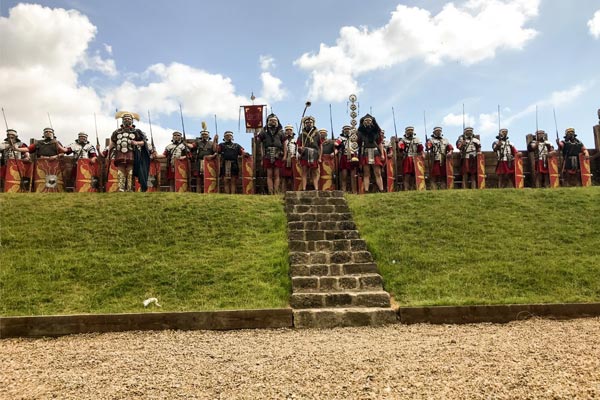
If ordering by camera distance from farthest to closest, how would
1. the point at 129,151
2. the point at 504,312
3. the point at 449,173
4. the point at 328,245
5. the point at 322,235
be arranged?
1. the point at 449,173
2. the point at 129,151
3. the point at 322,235
4. the point at 328,245
5. the point at 504,312

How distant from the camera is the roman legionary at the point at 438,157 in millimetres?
14234

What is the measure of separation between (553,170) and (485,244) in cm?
803

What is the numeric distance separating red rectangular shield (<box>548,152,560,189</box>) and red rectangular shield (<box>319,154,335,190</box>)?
7159mm

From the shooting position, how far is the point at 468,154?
46.8 feet

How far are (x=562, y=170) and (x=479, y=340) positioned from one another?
39.2 ft

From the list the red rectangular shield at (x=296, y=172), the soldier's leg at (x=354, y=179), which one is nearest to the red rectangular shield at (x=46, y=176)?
the red rectangular shield at (x=296, y=172)

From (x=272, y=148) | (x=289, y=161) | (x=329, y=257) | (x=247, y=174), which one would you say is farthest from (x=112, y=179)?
(x=329, y=257)

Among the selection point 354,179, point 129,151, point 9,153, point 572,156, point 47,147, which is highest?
point 47,147

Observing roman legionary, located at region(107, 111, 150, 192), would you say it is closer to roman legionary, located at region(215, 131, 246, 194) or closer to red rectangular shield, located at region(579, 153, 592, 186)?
roman legionary, located at region(215, 131, 246, 194)

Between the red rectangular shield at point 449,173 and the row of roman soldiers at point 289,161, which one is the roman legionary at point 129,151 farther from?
the red rectangular shield at point 449,173

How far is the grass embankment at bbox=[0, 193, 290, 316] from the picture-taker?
638cm

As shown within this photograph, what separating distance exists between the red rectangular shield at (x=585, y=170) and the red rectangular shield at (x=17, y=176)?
17068mm

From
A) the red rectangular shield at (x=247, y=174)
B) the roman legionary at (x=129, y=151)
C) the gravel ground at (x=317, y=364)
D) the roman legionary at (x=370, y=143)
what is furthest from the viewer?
the red rectangular shield at (x=247, y=174)

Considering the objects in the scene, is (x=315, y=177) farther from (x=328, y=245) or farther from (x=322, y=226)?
(x=328, y=245)
